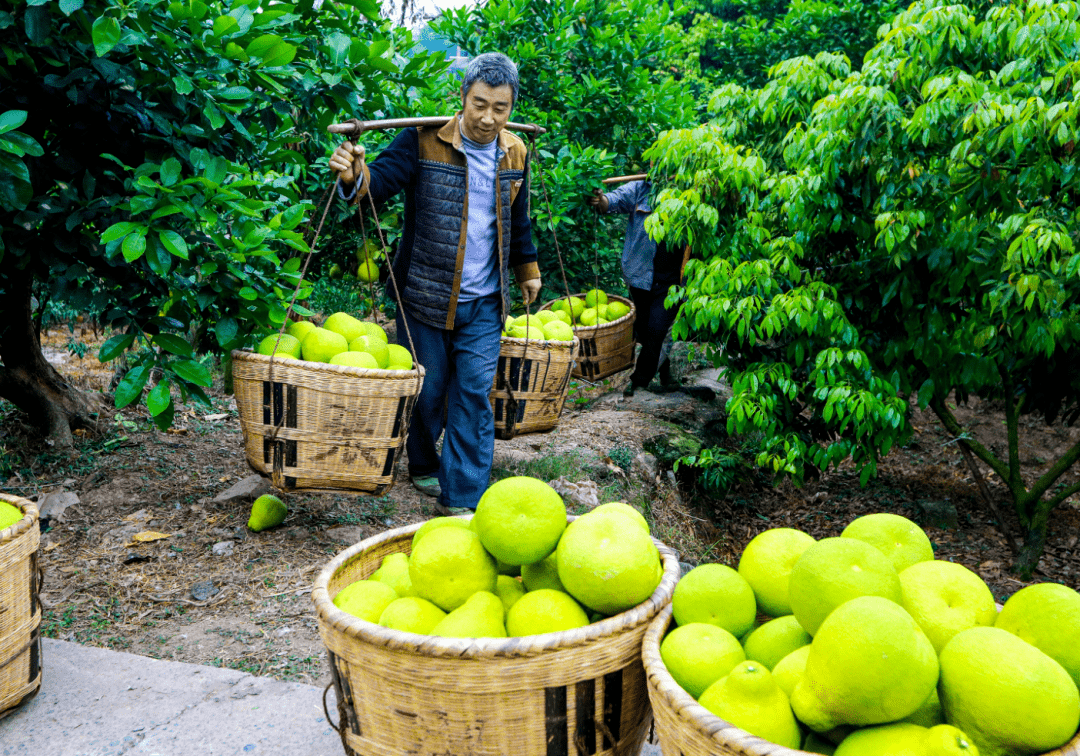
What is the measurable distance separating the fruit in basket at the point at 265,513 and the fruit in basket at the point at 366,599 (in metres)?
1.80

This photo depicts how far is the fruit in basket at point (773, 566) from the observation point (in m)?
1.63

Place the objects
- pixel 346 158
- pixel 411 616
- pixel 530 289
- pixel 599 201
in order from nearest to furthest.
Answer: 1. pixel 411 616
2. pixel 346 158
3. pixel 530 289
4. pixel 599 201

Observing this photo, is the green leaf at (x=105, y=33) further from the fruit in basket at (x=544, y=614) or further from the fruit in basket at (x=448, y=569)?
the fruit in basket at (x=544, y=614)

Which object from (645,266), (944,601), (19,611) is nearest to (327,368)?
(19,611)

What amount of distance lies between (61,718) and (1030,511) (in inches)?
196

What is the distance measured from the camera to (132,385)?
8.64 feet

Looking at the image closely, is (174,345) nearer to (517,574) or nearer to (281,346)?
(281,346)

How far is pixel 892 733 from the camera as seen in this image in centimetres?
121

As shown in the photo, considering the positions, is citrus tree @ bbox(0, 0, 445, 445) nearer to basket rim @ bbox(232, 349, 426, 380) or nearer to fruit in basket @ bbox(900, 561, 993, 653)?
basket rim @ bbox(232, 349, 426, 380)

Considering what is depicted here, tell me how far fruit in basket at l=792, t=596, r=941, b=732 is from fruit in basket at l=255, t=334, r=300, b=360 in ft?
7.19

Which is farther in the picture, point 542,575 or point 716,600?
point 542,575

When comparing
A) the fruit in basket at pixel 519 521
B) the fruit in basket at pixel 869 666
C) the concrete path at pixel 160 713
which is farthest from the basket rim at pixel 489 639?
the concrete path at pixel 160 713

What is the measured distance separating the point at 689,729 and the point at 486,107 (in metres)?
2.72

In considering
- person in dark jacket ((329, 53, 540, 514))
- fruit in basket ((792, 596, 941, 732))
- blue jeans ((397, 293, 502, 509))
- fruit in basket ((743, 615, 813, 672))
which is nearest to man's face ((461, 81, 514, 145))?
person in dark jacket ((329, 53, 540, 514))
